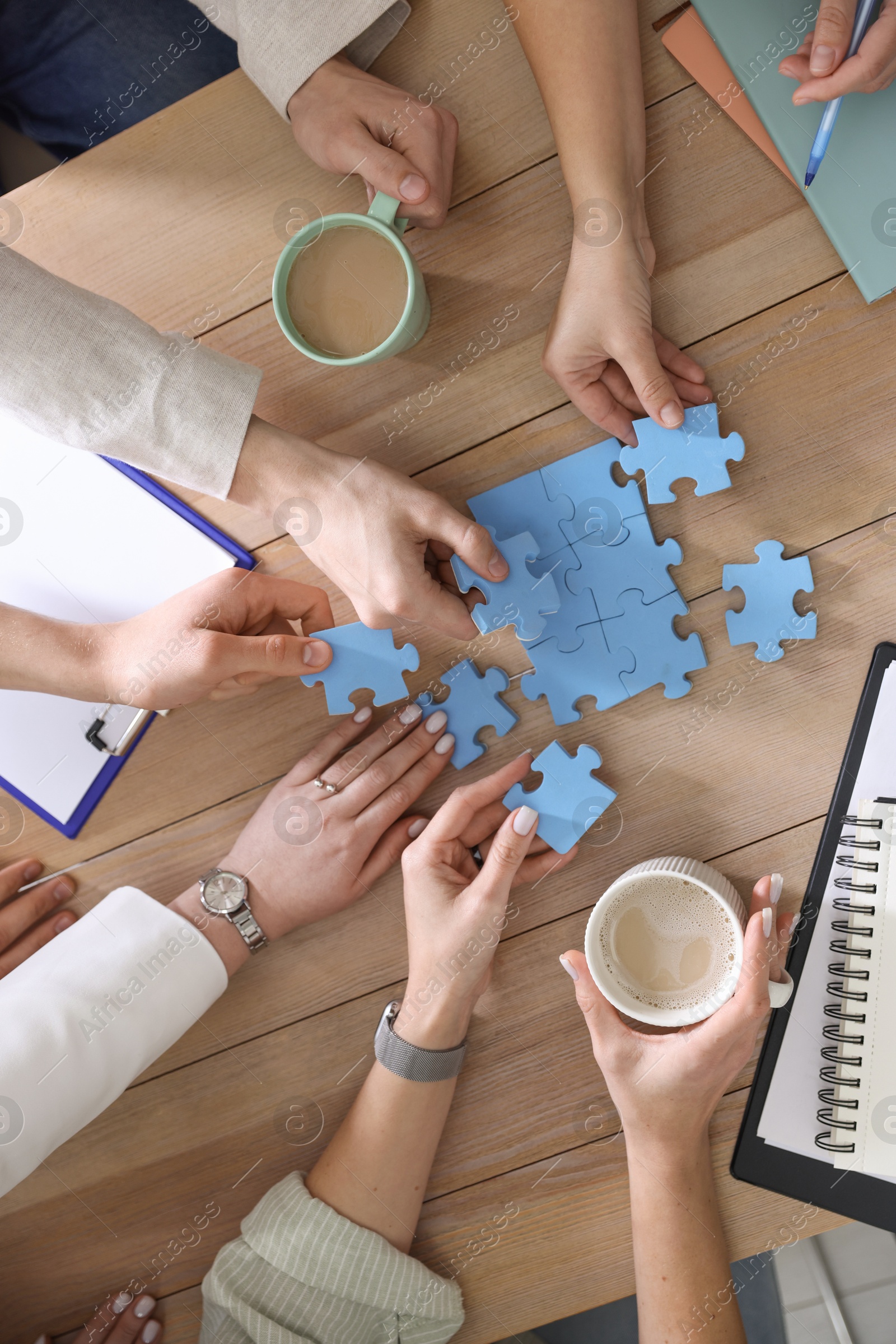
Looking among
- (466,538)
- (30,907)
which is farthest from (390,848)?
(30,907)

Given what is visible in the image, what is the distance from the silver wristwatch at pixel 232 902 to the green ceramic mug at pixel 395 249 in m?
0.87

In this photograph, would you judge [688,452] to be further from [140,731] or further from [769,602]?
[140,731]

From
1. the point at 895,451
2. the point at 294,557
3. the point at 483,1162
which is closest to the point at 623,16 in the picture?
the point at 895,451

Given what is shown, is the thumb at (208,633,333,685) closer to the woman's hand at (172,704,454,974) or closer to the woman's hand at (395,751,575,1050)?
the woman's hand at (172,704,454,974)

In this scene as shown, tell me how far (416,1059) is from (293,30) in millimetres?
1625

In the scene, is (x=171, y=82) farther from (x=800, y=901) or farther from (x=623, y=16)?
(x=800, y=901)

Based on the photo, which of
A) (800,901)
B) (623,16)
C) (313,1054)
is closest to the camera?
(623,16)

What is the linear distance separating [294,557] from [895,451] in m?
0.98

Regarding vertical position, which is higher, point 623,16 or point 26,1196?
point 623,16

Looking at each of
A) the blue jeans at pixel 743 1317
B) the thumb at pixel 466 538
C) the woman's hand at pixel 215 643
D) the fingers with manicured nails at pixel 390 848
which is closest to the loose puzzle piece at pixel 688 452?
the thumb at pixel 466 538

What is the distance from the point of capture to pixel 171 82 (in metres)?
1.59

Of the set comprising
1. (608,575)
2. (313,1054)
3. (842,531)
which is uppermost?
(608,575)

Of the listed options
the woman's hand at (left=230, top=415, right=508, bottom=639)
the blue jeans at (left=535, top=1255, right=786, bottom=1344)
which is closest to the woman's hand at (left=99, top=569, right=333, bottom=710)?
the woman's hand at (left=230, top=415, right=508, bottom=639)

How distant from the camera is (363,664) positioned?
1421mm
